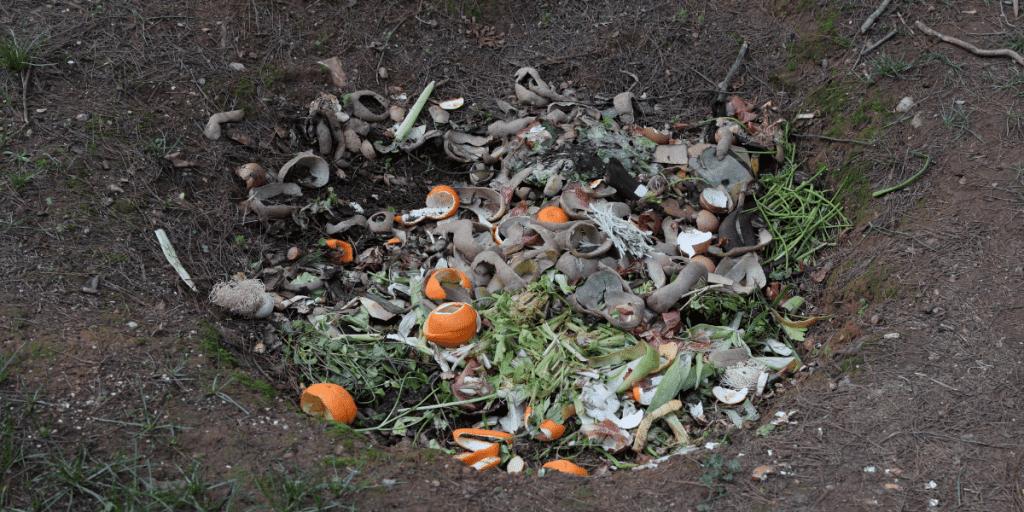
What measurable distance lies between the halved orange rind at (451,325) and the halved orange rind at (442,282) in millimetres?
144

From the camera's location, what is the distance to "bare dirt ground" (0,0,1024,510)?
2197mm

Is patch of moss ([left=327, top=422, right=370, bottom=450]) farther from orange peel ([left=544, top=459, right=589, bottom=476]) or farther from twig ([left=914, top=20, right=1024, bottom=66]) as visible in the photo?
twig ([left=914, top=20, right=1024, bottom=66])

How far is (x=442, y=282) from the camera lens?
10.5ft

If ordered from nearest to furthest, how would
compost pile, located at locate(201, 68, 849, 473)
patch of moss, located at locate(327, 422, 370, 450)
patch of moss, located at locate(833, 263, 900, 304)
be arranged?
patch of moss, located at locate(327, 422, 370, 450)
compost pile, located at locate(201, 68, 849, 473)
patch of moss, located at locate(833, 263, 900, 304)

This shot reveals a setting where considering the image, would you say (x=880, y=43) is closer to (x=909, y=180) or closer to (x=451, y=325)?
(x=909, y=180)

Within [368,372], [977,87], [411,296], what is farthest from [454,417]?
[977,87]

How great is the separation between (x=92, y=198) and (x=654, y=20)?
4368 mm

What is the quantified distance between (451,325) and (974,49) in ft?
12.1

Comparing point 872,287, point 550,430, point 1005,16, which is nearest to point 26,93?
point 550,430

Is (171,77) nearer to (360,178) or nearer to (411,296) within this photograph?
(360,178)

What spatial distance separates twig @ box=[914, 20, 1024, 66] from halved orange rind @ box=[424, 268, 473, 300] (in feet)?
11.4

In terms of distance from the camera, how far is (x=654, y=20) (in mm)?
4996

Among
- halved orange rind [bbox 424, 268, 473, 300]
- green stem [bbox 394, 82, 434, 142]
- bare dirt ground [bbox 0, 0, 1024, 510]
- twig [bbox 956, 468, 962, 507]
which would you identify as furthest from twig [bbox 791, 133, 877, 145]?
green stem [bbox 394, 82, 434, 142]

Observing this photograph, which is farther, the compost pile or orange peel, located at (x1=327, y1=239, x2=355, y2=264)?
orange peel, located at (x1=327, y1=239, x2=355, y2=264)
